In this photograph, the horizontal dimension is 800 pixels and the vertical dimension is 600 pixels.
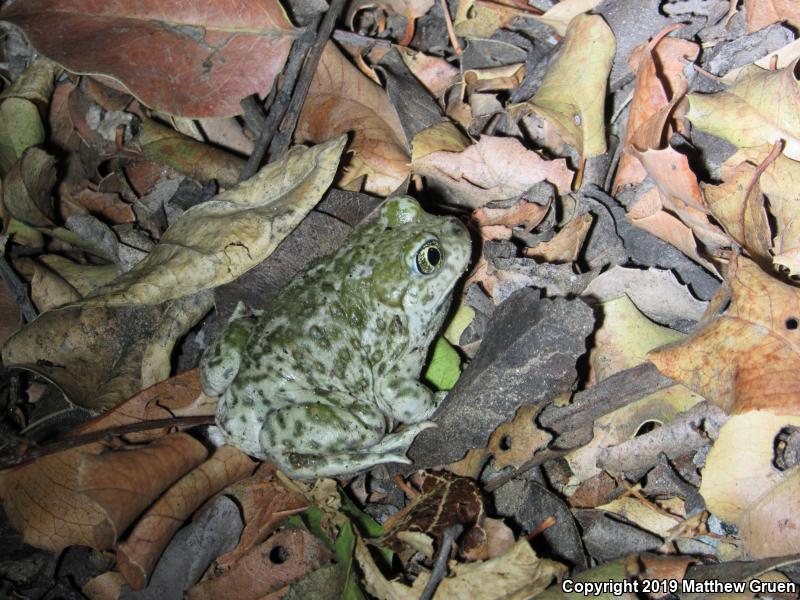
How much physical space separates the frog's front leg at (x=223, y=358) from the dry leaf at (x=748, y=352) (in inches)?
71.7

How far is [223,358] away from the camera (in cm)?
309

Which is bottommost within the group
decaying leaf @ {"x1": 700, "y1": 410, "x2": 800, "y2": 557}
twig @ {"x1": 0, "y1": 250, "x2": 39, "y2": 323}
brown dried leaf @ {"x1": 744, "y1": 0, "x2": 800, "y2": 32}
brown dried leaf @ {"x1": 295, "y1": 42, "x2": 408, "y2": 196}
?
twig @ {"x1": 0, "y1": 250, "x2": 39, "y2": 323}

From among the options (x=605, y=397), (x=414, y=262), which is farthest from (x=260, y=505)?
(x=605, y=397)

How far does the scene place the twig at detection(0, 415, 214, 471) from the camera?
3.08m

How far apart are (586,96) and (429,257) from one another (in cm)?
101

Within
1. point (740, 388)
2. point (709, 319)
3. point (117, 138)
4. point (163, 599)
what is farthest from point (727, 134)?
point (117, 138)

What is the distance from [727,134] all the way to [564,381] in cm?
128

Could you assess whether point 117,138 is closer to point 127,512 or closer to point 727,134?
point 127,512

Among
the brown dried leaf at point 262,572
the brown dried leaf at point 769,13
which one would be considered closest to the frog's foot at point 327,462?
the brown dried leaf at point 262,572

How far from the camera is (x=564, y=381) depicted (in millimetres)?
2592

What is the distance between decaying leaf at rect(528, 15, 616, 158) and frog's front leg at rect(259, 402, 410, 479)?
5.23 feet

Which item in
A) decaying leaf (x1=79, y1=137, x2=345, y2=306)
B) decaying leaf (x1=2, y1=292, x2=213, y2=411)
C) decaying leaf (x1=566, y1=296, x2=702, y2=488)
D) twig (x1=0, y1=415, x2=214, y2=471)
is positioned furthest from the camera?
decaying leaf (x1=2, y1=292, x2=213, y2=411)

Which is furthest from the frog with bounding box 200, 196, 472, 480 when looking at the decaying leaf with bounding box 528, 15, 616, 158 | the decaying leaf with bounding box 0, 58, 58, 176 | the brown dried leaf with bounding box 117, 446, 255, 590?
the decaying leaf with bounding box 0, 58, 58, 176

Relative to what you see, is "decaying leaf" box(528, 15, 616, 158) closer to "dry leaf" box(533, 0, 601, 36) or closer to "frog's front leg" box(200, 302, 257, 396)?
"dry leaf" box(533, 0, 601, 36)
